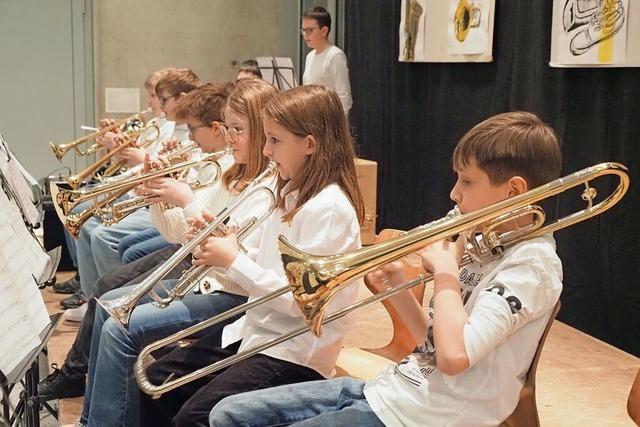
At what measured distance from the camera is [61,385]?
3029mm

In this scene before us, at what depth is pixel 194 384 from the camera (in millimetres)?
2215

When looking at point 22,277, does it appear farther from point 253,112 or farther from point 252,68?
point 252,68

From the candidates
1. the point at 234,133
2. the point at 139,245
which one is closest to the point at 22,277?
the point at 234,133

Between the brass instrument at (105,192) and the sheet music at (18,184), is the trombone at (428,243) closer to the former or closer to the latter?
the sheet music at (18,184)

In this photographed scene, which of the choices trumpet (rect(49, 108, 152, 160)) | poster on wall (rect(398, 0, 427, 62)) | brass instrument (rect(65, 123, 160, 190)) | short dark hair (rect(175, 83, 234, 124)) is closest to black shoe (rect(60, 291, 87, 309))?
brass instrument (rect(65, 123, 160, 190))

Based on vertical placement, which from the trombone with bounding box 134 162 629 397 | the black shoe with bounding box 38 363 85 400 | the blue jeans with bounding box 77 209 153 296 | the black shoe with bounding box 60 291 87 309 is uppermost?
the trombone with bounding box 134 162 629 397

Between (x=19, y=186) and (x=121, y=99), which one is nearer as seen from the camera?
(x=19, y=186)

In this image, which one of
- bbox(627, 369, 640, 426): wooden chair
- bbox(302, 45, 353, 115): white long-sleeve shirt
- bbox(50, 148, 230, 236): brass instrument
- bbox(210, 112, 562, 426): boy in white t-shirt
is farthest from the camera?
bbox(302, 45, 353, 115): white long-sleeve shirt

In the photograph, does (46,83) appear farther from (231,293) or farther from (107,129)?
(231,293)

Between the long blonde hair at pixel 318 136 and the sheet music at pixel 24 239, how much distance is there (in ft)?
1.98

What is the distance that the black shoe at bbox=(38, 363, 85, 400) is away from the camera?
119 inches

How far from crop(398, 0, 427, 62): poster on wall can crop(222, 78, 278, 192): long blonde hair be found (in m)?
2.91

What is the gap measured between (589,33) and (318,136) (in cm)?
204

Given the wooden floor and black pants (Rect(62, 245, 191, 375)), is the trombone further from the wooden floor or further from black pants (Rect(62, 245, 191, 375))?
black pants (Rect(62, 245, 191, 375))
